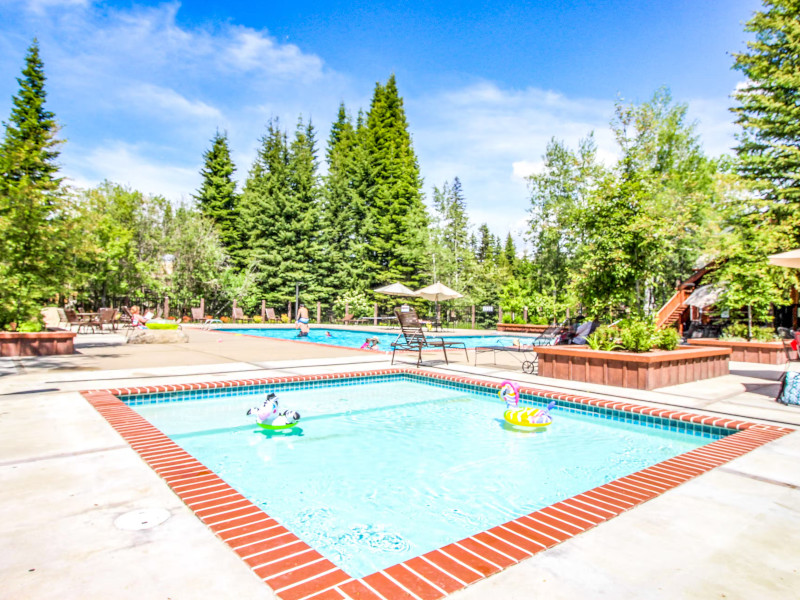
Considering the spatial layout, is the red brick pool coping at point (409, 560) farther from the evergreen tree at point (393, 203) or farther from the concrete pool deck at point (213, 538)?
the evergreen tree at point (393, 203)

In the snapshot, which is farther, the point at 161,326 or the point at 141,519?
the point at 161,326

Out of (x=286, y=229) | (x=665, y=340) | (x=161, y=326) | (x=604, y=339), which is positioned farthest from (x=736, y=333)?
(x=286, y=229)

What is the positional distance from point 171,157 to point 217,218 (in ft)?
18.1

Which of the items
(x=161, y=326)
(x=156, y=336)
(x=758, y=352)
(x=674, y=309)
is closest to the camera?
(x=758, y=352)

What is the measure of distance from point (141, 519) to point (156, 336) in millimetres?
11914

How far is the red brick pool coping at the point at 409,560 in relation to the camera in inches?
70.6

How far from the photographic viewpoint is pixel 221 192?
32438 millimetres

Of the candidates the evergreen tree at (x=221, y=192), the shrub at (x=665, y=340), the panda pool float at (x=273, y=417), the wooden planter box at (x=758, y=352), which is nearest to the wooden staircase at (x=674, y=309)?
the wooden planter box at (x=758, y=352)

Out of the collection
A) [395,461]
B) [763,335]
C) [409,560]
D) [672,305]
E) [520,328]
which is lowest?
[395,461]

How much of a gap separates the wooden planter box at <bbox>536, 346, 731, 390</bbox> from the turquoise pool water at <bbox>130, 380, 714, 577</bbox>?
1.53 m

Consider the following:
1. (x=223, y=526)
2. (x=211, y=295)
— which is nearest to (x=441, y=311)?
(x=211, y=295)

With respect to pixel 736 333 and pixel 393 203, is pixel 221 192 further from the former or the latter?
pixel 736 333

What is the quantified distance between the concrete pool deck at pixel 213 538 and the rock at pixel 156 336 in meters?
9.04

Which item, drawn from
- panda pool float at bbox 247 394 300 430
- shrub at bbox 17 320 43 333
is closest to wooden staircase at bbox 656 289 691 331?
panda pool float at bbox 247 394 300 430
